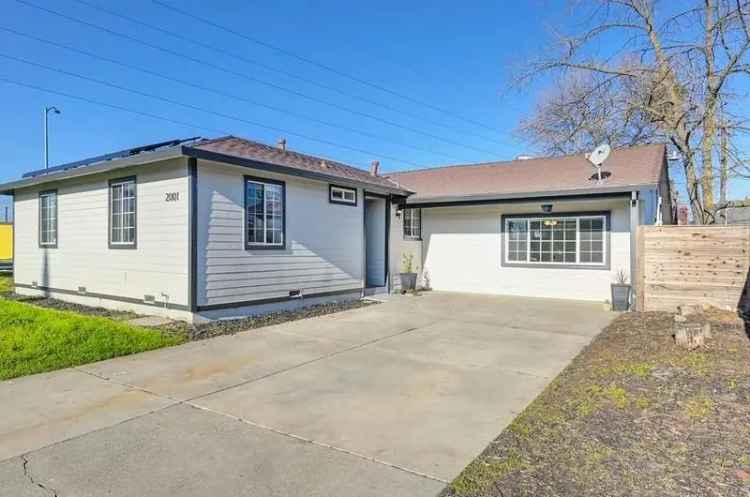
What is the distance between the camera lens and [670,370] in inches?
199

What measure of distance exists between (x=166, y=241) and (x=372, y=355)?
445 cm

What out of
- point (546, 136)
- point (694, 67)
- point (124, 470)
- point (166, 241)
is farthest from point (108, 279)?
point (546, 136)

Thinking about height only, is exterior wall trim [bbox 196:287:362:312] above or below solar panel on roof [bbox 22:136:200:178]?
below

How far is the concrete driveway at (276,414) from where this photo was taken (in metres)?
2.91

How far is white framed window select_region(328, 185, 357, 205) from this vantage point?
10.8 meters

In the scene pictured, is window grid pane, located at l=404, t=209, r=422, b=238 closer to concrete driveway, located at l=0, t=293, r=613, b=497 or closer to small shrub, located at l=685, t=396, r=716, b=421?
concrete driveway, located at l=0, t=293, r=613, b=497

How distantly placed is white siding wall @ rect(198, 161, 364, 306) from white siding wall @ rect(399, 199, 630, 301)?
2.81 meters

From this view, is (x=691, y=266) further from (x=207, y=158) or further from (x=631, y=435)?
(x=207, y=158)

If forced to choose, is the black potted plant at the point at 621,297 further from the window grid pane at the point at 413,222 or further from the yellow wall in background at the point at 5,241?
the yellow wall in background at the point at 5,241

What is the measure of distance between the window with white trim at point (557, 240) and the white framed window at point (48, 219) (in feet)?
36.7

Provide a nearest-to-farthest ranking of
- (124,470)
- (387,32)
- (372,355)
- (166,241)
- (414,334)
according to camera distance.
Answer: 1. (124,470)
2. (372,355)
3. (414,334)
4. (166,241)
5. (387,32)

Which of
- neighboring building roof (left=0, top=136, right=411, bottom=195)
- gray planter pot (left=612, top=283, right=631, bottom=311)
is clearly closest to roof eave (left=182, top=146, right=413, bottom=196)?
neighboring building roof (left=0, top=136, right=411, bottom=195)

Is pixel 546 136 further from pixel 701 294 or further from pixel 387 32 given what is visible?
pixel 701 294

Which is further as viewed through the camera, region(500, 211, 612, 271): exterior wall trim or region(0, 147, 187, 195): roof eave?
region(500, 211, 612, 271): exterior wall trim
